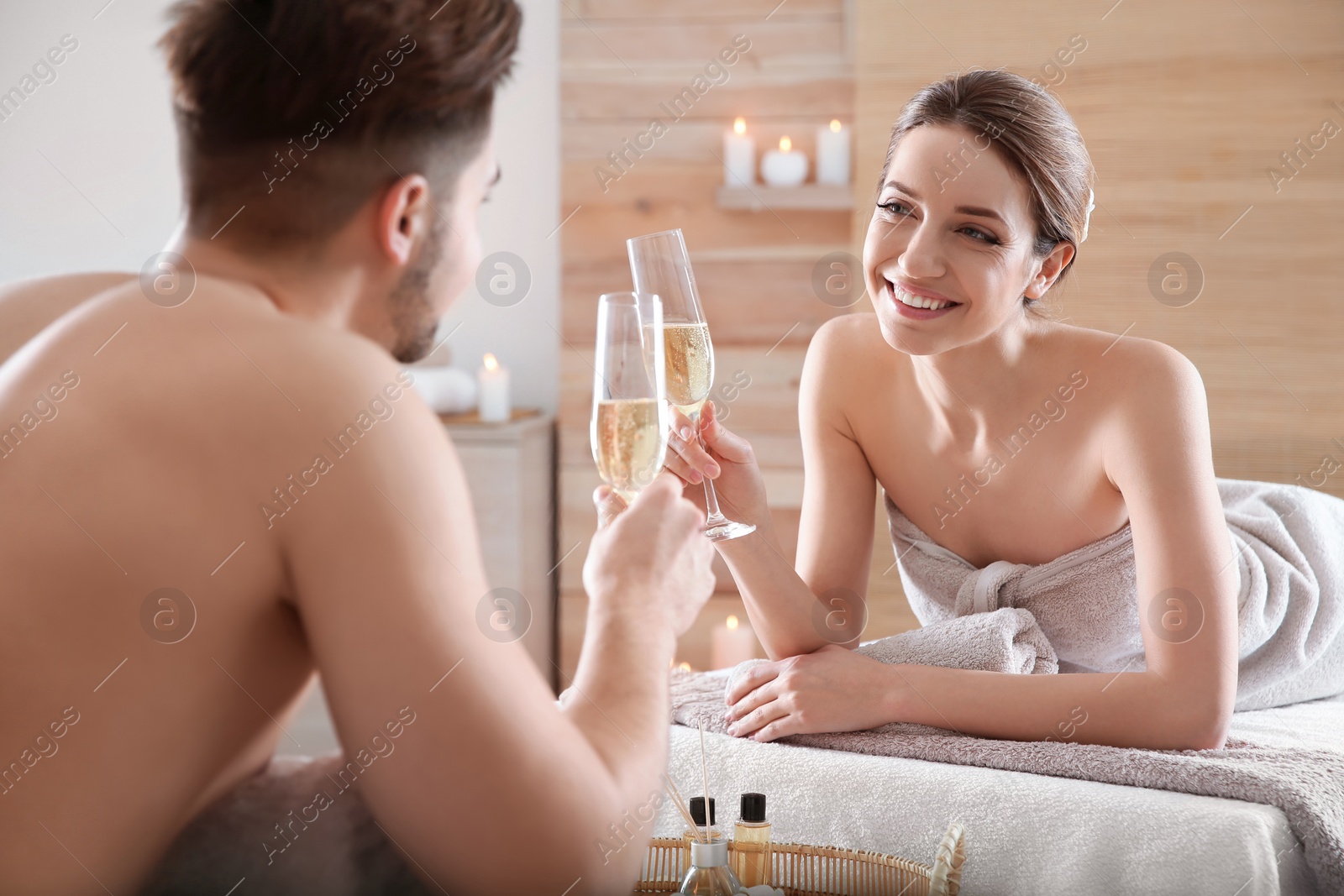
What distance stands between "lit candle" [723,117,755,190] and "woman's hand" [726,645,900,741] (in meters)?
1.47

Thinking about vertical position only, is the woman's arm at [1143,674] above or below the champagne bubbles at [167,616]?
below

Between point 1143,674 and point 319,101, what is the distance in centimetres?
101

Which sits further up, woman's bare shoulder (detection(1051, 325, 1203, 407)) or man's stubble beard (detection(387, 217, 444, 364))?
man's stubble beard (detection(387, 217, 444, 364))

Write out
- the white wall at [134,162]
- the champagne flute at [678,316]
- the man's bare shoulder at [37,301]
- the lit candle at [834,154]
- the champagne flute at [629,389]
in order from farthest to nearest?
the white wall at [134,162] → the lit candle at [834,154] → the champagne flute at [678,316] → the champagne flute at [629,389] → the man's bare shoulder at [37,301]

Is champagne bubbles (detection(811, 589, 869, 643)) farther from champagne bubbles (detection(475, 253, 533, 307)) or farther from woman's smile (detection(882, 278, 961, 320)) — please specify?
champagne bubbles (detection(475, 253, 533, 307))

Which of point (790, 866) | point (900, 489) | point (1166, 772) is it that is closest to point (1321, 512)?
point (900, 489)

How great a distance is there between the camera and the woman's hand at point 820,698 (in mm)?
1191

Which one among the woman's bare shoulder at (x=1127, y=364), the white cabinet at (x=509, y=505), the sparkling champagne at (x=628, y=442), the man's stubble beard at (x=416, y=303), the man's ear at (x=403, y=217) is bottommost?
the white cabinet at (x=509, y=505)

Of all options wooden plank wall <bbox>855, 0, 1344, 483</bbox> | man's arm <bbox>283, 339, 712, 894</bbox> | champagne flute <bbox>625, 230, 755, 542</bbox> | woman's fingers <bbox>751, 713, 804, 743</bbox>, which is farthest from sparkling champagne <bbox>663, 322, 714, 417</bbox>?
wooden plank wall <bbox>855, 0, 1344, 483</bbox>

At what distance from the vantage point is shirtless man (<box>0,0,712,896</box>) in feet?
1.62

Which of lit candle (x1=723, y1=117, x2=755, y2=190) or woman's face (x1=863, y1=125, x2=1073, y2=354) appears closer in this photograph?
woman's face (x1=863, y1=125, x2=1073, y2=354)

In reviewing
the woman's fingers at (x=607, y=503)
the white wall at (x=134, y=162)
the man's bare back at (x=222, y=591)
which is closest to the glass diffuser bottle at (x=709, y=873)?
the woman's fingers at (x=607, y=503)

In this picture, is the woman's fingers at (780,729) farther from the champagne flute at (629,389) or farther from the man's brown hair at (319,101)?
the man's brown hair at (319,101)

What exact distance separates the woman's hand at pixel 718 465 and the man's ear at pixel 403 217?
64 centimetres
